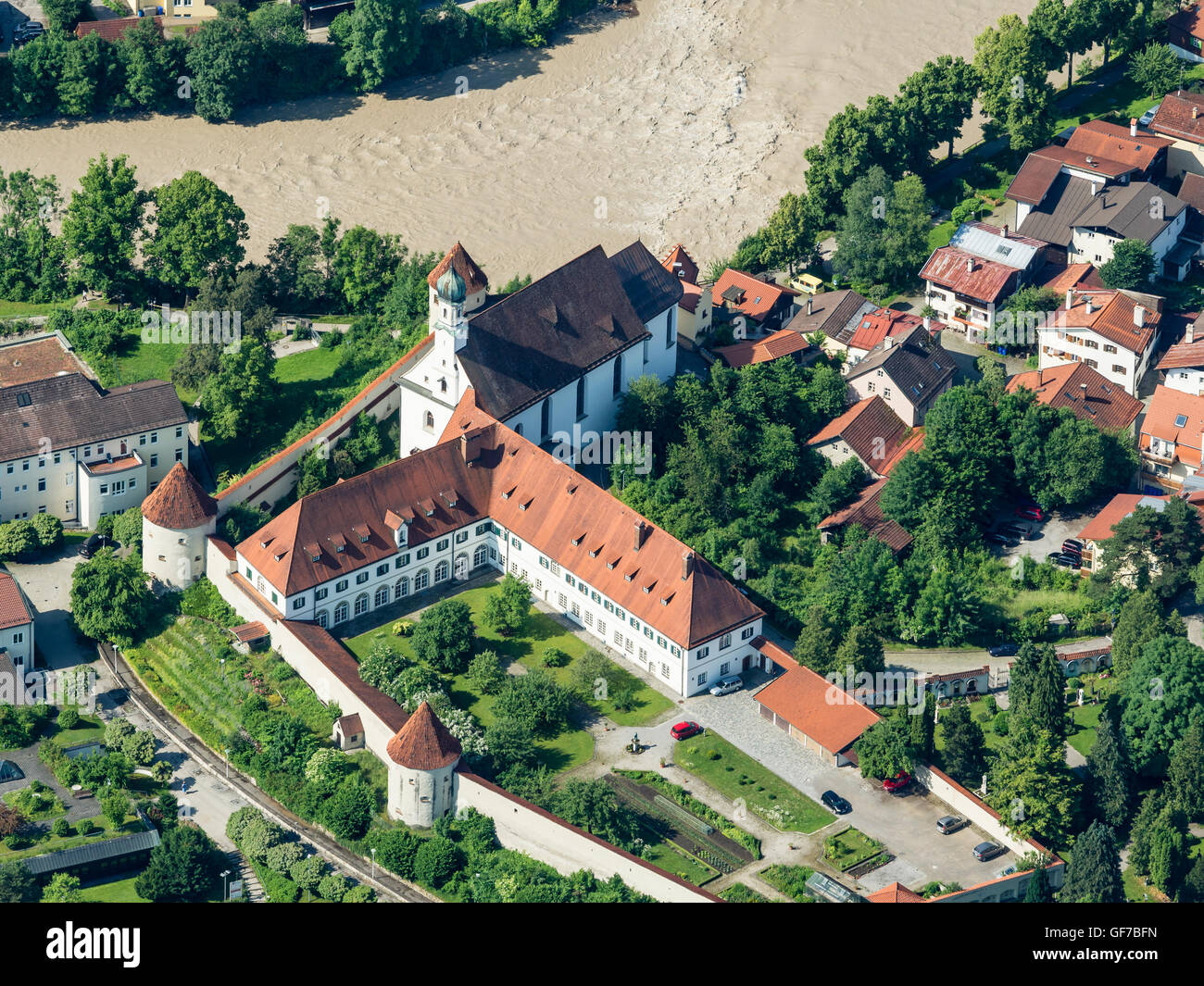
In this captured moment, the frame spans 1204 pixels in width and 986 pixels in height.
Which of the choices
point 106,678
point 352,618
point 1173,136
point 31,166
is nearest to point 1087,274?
point 1173,136

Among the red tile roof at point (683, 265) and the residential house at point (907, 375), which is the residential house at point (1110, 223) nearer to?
the residential house at point (907, 375)

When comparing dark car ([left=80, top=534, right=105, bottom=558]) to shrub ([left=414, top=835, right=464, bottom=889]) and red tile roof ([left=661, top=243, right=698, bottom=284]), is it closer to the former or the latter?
shrub ([left=414, top=835, right=464, bottom=889])

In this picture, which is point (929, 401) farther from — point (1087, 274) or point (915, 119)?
point (915, 119)

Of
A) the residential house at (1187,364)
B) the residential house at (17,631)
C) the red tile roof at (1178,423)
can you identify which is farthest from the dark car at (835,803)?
the residential house at (17,631)

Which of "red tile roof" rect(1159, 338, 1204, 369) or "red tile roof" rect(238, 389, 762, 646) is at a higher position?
"red tile roof" rect(1159, 338, 1204, 369)

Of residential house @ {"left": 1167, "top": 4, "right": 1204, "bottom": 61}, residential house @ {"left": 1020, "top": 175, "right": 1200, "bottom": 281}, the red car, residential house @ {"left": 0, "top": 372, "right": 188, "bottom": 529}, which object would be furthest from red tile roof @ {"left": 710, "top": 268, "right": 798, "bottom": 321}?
residential house @ {"left": 1167, "top": 4, "right": 1204, "bottom": 61}

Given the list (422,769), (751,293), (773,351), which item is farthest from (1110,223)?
(422,769)
